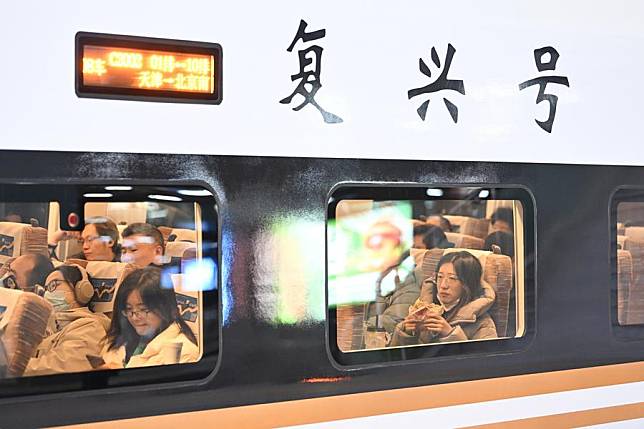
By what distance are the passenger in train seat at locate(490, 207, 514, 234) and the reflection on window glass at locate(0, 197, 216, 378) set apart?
49.2 inches

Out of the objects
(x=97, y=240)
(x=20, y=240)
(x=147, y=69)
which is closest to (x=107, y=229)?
(x=97, y=240)

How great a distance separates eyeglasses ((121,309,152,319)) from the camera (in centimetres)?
300

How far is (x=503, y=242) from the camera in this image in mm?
3758

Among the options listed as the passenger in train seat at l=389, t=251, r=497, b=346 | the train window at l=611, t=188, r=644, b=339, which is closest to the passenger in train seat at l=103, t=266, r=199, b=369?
the passenger in train seat at l=389, t=251, r=497, b=346

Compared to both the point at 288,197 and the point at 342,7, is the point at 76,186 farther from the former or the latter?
the point at 342,7

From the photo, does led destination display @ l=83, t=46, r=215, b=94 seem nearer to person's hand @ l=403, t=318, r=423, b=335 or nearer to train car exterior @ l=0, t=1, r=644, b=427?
train car exterior @ l=0, t=1, r=644, b=427

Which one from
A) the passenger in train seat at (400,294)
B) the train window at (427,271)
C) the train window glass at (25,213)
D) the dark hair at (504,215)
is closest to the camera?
the train window glass at (25,213)

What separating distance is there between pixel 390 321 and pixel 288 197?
2.23 ft

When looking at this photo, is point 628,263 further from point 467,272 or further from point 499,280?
point 467,272

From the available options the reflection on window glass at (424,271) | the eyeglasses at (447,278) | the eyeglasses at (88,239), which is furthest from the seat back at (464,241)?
the eyeglasses at (88,239)

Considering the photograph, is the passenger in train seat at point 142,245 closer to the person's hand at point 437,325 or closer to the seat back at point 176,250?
the seat back at point 176,250

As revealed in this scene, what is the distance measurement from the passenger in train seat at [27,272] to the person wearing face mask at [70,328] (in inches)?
1.0

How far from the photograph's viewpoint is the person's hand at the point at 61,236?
9.37 feet

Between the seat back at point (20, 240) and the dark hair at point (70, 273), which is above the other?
the seat back at point (20, 240)
